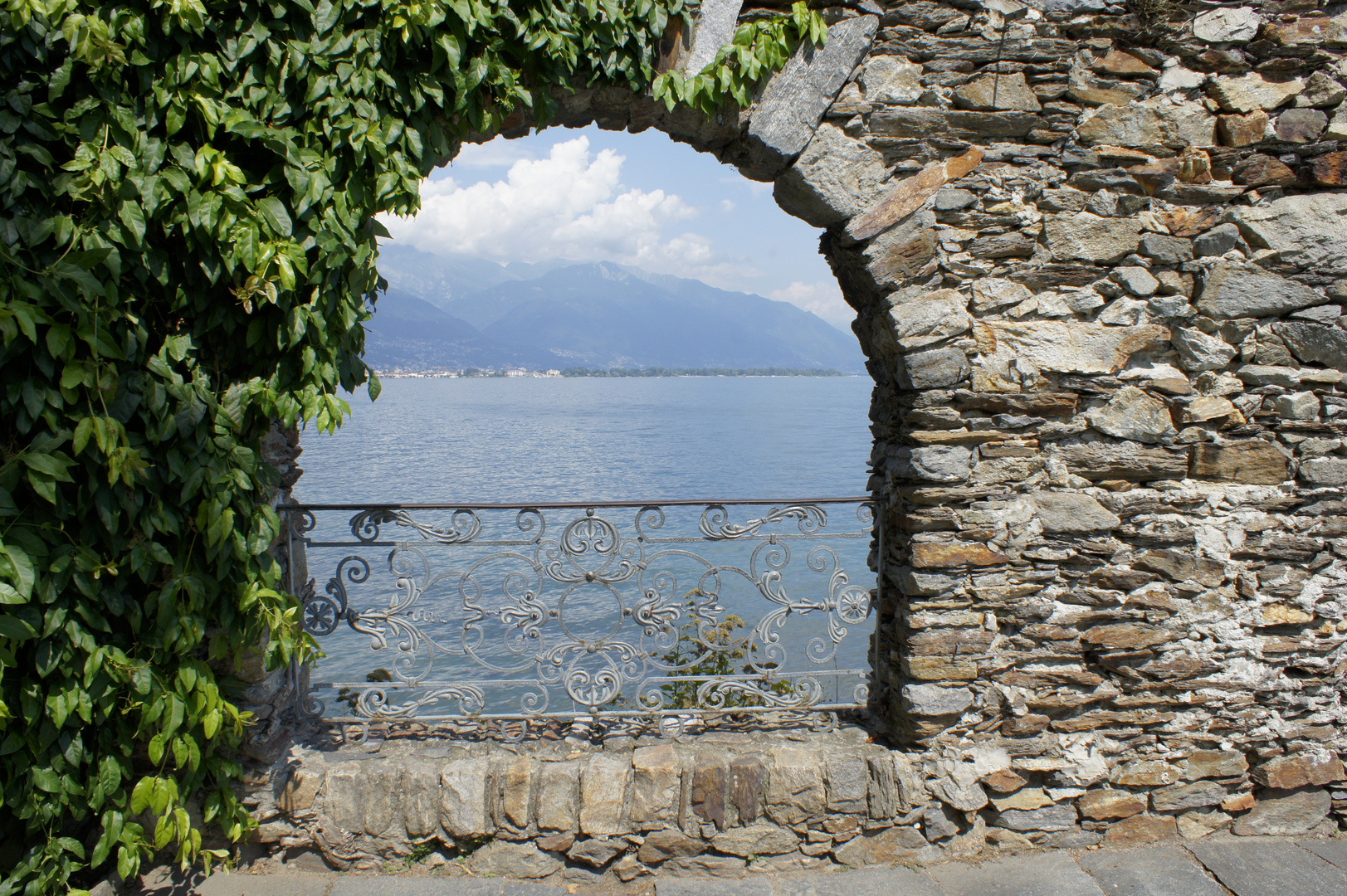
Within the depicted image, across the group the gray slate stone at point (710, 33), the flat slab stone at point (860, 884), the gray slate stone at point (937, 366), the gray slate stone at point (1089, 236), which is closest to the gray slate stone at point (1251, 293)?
the gray slate stone at point (1089, 236)

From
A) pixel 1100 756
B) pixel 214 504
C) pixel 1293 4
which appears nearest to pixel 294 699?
pixel 214 504

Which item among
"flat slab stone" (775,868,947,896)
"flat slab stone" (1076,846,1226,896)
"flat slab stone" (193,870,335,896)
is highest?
"flat slab stone" (1076,846,1226,896)

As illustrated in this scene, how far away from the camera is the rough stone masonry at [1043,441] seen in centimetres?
272

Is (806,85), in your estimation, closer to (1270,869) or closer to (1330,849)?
(1270,869)

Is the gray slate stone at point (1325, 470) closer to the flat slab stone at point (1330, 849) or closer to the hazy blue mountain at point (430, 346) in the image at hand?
the flat slab stone at point (1330, 849)

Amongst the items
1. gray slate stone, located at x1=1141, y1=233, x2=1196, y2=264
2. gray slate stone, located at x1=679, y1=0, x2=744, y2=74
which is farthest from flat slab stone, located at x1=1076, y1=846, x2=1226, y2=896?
gray slate stone, located at x1=679, y1=0, x2=744, y2=74

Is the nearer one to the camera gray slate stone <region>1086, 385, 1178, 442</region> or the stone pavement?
the stone pavement

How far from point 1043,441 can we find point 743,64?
177 cm

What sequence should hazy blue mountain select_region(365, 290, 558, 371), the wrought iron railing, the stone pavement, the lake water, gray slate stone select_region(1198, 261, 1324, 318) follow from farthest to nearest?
hazy blue mountain select_region(365, 290, 558, 371) < the lake water < the wrought iron railing < gray slate stone select_region(1198, 261, 1324, 318) < the stone pavement

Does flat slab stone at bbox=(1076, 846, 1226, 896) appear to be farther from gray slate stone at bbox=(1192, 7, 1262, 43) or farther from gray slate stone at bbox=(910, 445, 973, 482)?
gray slate stone at bbox=(1192, 7, 1262, 43)

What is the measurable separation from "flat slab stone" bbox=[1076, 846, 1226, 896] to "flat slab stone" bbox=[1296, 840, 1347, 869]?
0.52 meters

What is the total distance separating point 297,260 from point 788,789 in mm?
2517

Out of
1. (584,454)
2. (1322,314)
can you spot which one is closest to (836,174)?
(1322,314)

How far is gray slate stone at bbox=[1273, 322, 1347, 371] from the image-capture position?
278 cm
